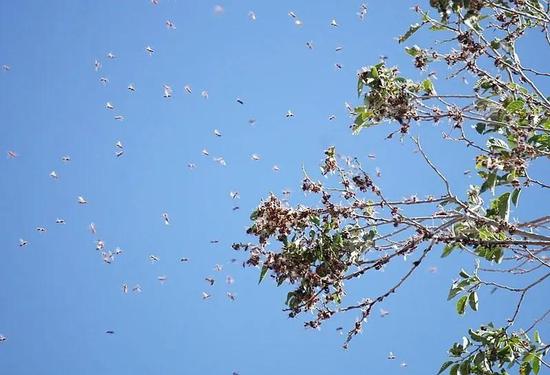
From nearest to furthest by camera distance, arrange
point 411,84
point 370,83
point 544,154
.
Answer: point 544,154 < point 370,83 < point 411,84

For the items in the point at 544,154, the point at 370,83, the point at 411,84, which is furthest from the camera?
the point at 411,84

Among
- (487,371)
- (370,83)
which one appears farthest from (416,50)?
(487,371)

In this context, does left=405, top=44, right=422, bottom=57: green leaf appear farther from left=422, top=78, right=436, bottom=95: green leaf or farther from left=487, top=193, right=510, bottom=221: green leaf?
left=487, top=193, right=510, bottom=221: green leaf

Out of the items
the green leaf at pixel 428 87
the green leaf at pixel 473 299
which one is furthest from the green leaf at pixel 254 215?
the green leaf at pixel 473 299

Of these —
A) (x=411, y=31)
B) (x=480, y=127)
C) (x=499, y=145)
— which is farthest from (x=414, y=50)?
(x=499, y=145)

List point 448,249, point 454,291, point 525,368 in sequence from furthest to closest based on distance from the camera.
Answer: point 454,291, point 448,249, point 525,368

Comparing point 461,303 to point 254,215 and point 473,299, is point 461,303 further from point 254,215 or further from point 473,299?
point 254,215

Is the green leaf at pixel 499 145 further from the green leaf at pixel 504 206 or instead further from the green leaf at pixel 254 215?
the green leaf at pixel 254 215

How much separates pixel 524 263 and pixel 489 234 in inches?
33.7

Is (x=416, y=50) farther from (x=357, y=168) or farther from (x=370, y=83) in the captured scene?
(x=357, y=168)

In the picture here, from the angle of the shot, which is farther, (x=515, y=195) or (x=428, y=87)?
(x=428, y=87)

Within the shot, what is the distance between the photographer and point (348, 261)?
6211 mm

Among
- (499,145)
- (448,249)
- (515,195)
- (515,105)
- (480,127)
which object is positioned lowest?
(515,195)

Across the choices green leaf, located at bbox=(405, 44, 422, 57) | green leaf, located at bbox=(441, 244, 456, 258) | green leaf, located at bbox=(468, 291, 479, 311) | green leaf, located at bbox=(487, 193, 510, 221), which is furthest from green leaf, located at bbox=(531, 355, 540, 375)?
green leaf, located at bbox=(405, 44, 422, 57)
